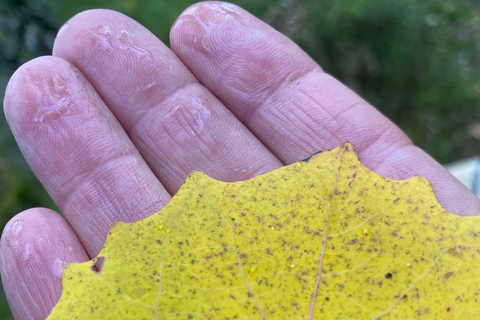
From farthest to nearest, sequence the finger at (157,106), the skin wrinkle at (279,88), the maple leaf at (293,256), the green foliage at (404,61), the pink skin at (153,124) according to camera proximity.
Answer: the green foliage at (404,61) < the skin wrinkle at (279,88) < the finger at (157,106) < the pink skin at (153,124) < the maple leaf at (293,256)

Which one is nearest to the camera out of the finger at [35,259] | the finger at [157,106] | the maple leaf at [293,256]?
the maple leaf at [293,256]

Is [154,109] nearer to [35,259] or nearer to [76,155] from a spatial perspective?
[76,155]

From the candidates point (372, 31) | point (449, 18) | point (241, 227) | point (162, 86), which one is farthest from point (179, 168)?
point (449, 18)

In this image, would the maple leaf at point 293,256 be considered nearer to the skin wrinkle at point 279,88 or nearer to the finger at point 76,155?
the finger at point 76,155

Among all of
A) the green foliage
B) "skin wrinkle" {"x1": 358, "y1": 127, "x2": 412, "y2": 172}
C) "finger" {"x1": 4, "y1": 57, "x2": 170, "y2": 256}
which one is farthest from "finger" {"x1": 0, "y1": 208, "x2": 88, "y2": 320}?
the green foliage

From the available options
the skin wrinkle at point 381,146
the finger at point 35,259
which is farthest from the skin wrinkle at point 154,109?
the skin wrinkle at point 381,146

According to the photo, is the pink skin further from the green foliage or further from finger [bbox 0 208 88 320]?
the green foliage
